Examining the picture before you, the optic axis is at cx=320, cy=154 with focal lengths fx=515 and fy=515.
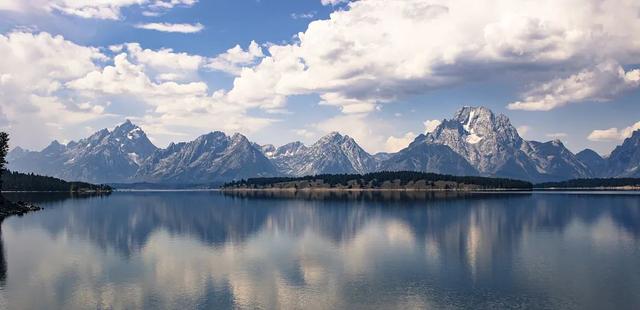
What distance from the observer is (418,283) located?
70.6 metres

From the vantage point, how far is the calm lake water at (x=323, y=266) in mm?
62344

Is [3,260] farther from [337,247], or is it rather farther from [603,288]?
[603,288]

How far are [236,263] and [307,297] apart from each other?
2696 centimetres

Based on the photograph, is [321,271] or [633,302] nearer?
[633,302]

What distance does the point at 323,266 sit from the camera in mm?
85062

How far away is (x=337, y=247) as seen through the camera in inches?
4259

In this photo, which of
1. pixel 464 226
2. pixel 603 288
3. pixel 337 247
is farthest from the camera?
pixel 464 226

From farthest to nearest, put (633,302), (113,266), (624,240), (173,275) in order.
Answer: (624,240) < (113,266) < (173,275) < (633,302)

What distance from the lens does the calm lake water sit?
205ft

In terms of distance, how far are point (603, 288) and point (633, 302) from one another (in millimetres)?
7106

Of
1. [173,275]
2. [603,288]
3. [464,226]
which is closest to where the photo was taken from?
[603,288]

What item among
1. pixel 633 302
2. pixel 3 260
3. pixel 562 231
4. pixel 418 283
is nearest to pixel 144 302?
pixel 418 283

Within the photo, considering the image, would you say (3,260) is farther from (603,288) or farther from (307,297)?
(603,288)

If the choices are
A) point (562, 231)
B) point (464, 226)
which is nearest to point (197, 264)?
point (464, 226)
